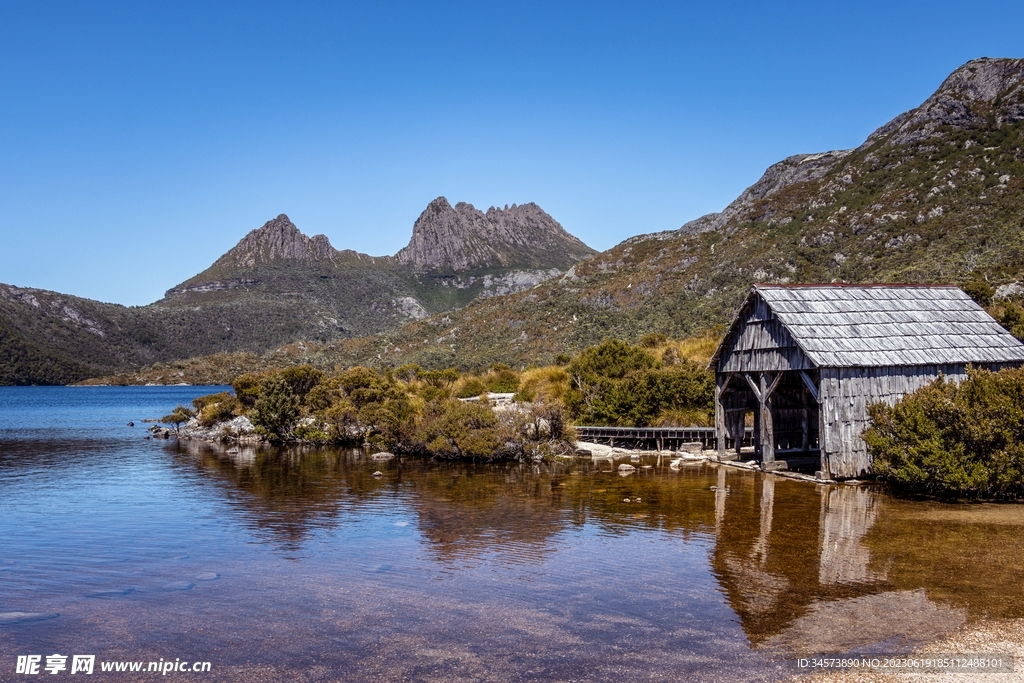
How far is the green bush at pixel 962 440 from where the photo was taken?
58.6 ft

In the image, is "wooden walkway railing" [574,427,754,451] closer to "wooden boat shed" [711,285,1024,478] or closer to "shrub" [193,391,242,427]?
"wooden boat shed" [711,285,1024,478]

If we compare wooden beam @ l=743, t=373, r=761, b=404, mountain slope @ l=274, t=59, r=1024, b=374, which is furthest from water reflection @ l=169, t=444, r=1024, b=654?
mountain slope @ l=274, t=59, r=1024, b=374

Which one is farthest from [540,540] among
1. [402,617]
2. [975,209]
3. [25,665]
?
[975,209]

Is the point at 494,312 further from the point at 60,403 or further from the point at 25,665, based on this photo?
the point at 25,665

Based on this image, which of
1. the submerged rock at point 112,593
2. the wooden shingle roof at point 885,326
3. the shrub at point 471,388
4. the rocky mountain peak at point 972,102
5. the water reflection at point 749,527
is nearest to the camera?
the water reflection at point 749,527

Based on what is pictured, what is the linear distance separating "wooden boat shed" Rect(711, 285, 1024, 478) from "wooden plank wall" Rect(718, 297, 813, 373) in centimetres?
3

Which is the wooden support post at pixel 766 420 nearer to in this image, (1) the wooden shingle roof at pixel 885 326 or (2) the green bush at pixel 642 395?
(1) the wooden shingle roof at pixel 885 326

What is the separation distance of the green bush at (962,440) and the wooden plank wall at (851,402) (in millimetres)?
1104

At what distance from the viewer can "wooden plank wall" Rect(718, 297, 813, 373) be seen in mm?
22281

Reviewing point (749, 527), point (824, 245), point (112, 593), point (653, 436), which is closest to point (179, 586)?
point (112, 593)

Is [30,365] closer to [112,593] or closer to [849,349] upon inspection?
[112,593]

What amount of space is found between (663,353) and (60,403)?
7590 centimetres

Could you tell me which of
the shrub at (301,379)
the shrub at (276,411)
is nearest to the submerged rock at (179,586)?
the shrub at (276,411)

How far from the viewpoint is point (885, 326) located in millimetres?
22641
